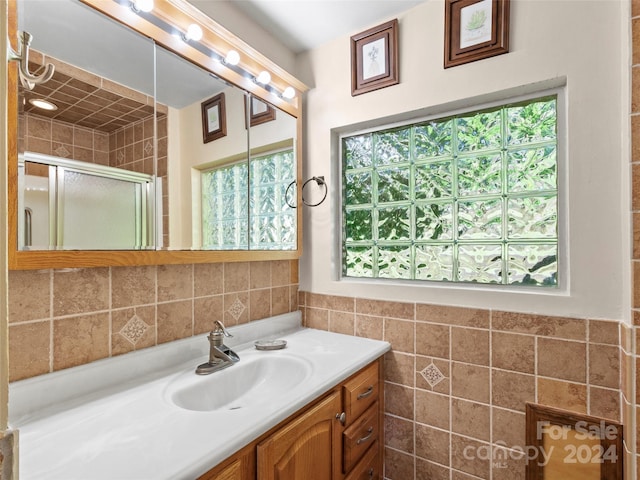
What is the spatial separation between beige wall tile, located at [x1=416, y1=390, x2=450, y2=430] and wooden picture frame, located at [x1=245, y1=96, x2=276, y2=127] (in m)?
1.46

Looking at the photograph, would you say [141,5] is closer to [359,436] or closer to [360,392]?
[360,392]

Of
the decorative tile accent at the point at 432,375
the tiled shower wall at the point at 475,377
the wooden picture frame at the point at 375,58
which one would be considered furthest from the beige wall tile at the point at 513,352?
the wooden picture frame at the point at 375,58

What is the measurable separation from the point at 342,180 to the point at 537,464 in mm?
1476

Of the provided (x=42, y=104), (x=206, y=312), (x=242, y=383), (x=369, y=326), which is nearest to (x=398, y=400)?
(x=369, y=326)

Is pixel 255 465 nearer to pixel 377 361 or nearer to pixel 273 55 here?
pixel 377 361

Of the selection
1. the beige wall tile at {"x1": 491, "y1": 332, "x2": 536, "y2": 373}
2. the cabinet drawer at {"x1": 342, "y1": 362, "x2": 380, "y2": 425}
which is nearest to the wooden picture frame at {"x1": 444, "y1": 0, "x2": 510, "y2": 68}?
the beige wall tile at {"x1": 491, "y1": 332, "x2": 536, "y2": 373}

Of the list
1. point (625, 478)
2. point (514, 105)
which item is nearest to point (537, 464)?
point (625, 478)

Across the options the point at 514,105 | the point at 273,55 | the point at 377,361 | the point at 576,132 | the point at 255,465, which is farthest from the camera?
the point at 273,55

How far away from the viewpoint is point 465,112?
1478 mm

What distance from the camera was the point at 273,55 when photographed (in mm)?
1741

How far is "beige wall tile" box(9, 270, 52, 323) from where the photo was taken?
0.89 m

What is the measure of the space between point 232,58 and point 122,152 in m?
0.66

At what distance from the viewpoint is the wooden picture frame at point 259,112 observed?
155 centimetres

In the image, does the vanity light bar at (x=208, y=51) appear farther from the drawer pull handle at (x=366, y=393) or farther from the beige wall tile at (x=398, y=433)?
the beige wall tile at (x=398, y=433)
